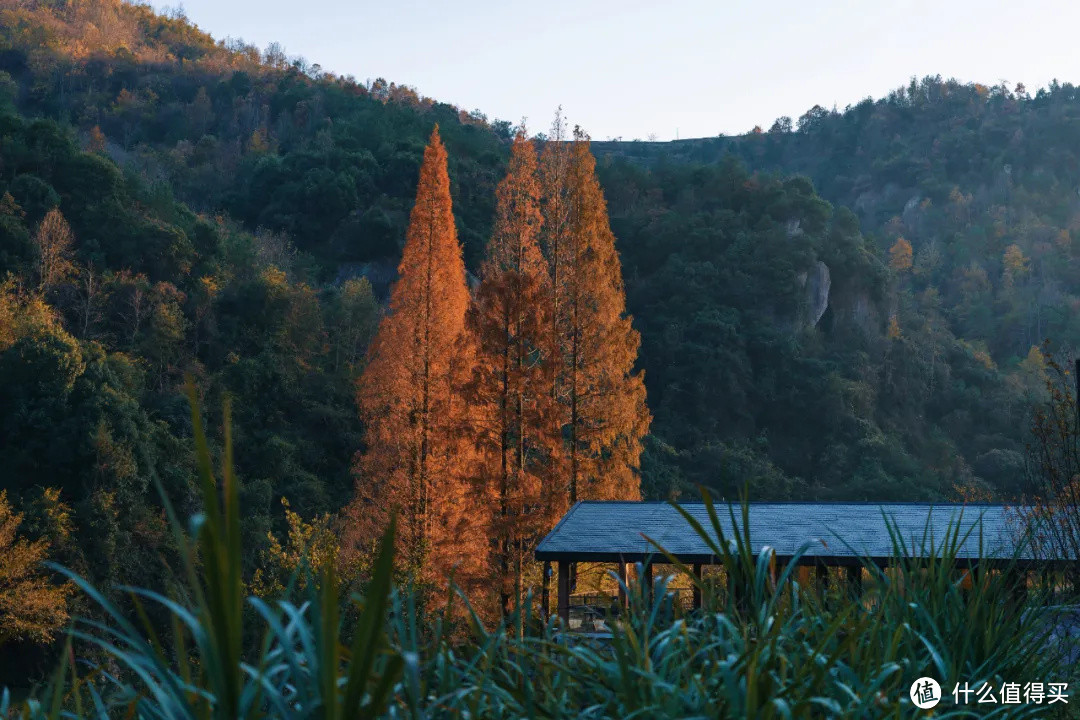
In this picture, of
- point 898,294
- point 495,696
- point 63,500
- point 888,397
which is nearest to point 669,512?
point 495,696

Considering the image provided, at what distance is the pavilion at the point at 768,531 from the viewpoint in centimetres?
879

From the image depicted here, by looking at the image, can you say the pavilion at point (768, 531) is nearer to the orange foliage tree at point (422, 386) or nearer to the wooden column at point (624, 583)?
the wooden column at point (624, 583)

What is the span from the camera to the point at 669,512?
36.9 feet

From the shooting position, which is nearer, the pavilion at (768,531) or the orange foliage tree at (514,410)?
the pavilion at (768,531)

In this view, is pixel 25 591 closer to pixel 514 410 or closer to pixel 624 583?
pixel 514 410

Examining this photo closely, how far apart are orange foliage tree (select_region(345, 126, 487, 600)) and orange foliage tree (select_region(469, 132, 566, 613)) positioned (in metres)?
0.77

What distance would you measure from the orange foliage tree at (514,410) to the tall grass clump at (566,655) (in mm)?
11806

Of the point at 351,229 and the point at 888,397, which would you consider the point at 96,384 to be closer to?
the point at 351,229

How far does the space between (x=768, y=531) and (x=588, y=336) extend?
8220 mm

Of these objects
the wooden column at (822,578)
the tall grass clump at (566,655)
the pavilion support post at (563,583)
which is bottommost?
the pavilion support post at (563,583)

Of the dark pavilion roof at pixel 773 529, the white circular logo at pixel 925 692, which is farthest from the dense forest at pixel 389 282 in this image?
the white circular logo at pixel 925 692

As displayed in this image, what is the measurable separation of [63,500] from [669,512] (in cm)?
1394

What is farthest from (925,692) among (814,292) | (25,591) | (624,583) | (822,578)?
(814,292)

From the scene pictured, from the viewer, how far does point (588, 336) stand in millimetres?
17656
